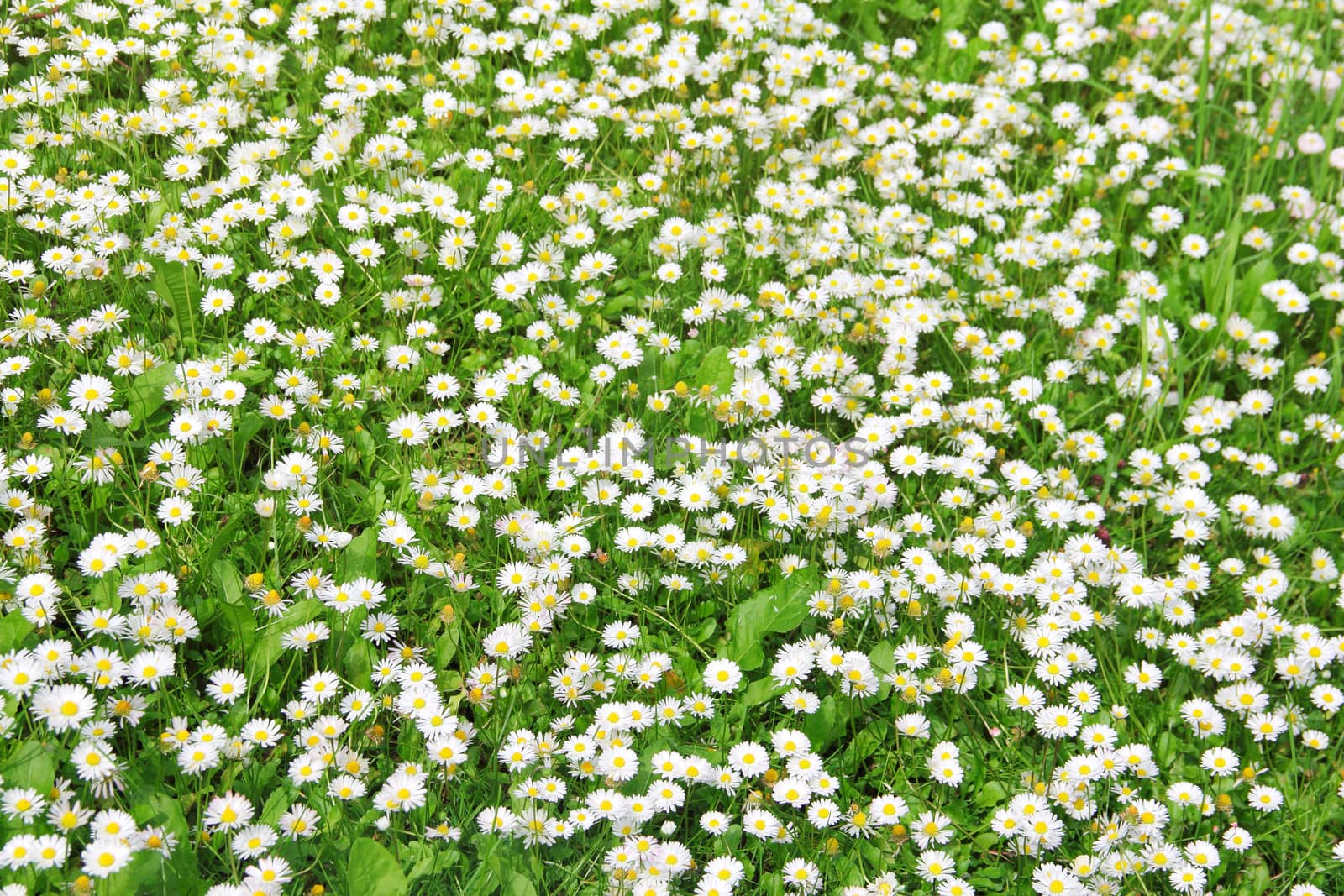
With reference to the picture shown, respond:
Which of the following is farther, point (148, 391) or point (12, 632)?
point (148, 391)

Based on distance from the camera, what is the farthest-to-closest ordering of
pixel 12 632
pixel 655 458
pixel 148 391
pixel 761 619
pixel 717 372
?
pixel 717 372, pixel 655 458, pixel 148 391, pixel 761 619, pixel 12 632

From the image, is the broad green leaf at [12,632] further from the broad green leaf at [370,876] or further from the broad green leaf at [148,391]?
the broad green leaf at [370,876]

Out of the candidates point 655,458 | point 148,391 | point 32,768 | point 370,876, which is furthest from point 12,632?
point 655,458

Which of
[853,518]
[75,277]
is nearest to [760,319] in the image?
[853,518]

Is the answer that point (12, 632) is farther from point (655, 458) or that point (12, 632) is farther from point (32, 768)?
point (655, 458)

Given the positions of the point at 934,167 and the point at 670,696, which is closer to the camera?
the point at 670,696

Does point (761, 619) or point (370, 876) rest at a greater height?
point (761, 619)

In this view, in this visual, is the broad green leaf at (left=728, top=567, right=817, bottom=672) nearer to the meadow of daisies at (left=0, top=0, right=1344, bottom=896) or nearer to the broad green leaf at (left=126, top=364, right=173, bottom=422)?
the meadow of daisies at (left=0, top=0, right=1344, bottom=896)

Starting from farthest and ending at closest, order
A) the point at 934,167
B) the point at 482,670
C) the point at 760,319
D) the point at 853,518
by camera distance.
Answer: the point at 934,167
the point at 760,319
the point at 853,518
the point at 482,670

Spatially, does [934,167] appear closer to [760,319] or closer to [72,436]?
[760,319]
